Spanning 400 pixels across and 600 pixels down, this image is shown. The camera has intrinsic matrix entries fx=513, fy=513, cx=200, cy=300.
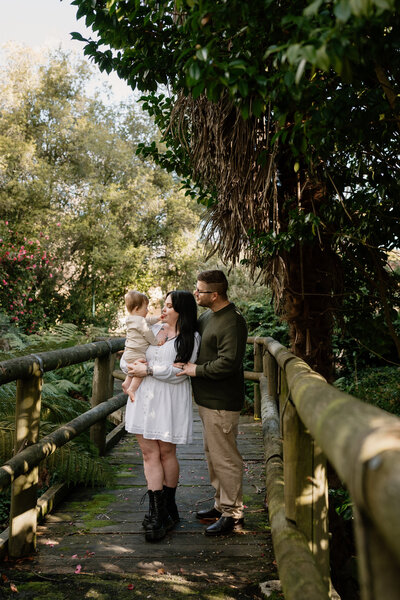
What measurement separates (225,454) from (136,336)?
1.01m

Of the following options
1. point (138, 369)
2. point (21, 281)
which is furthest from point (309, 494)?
point (21, 281)

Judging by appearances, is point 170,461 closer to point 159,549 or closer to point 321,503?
point 159,549

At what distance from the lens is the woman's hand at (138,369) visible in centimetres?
341

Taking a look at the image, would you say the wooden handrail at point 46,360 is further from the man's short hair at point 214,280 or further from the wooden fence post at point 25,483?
the man's short hair at point 214,280

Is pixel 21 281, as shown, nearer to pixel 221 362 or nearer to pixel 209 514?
pixel 209 514

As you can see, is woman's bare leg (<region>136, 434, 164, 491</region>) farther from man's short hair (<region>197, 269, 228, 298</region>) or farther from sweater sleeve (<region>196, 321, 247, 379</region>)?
man's short hair (<region>197, 269, 228, 298</region>)

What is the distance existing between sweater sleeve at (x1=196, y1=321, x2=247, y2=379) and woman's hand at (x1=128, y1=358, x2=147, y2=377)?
36 cm

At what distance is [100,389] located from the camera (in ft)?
15.8

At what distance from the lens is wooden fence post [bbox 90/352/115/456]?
189 inches

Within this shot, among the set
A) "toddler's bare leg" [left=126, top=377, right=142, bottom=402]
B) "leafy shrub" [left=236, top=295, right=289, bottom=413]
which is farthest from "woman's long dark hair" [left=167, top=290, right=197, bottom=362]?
"leafy shrub" [left=236, top=295, right=289, bottom=413]

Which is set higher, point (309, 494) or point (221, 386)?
point (221, 386)

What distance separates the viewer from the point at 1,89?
727 inches

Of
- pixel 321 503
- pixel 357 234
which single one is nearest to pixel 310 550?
pixel 321 503

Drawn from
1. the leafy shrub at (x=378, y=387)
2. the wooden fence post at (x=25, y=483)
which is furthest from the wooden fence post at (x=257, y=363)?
the wooden fence post at (x=25, y=483)
